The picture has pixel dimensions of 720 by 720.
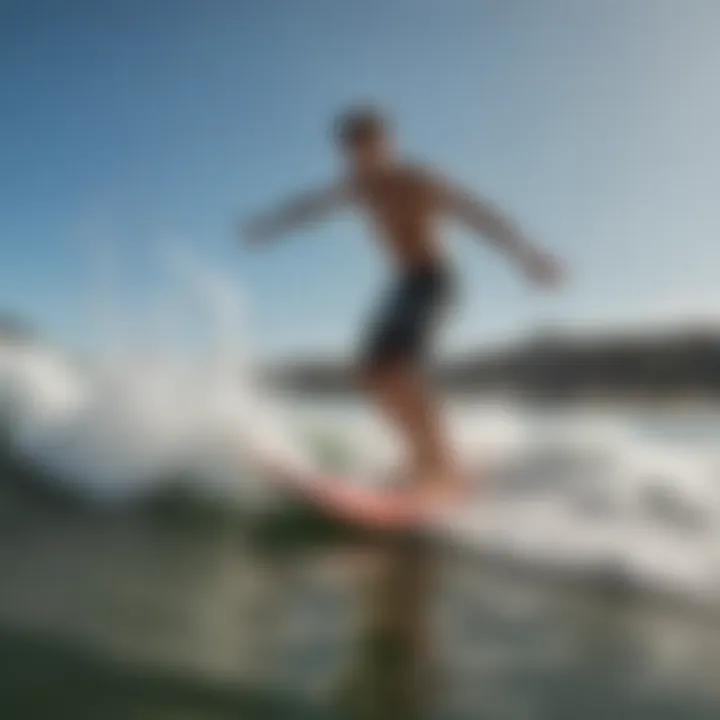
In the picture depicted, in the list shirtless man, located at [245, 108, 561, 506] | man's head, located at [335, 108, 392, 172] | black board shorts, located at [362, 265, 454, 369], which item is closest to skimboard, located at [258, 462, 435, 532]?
shirtless man, located at [245, 108, 561, 506]

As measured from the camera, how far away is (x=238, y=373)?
1327 mm

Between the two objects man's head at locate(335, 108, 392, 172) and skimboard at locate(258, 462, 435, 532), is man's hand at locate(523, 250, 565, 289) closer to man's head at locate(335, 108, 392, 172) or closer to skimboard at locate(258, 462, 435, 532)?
man's head at locate(335, 108, 392, 172)

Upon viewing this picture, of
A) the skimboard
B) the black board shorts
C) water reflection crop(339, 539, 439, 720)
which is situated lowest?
water reflection crop(339, 539, 439, 720)

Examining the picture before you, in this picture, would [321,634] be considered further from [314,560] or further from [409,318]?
[409,318]

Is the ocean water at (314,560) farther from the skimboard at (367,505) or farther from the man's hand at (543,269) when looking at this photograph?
the man's hand at (543,269)

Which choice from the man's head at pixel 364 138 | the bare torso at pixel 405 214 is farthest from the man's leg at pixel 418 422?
the man's head at pixel 364 138

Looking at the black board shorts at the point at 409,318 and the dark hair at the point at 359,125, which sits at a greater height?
the dark hair at the point at 359,125

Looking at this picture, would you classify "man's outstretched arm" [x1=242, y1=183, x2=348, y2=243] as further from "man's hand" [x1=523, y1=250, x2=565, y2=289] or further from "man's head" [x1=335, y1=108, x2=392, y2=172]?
"man's hand" [x1=523, y1=250, x2=565, y2=289]

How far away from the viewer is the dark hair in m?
1.31

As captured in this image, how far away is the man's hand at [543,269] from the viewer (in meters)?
1.30

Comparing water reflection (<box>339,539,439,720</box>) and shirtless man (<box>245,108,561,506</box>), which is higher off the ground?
shirtless man (<box>245,108,561,506</box>)

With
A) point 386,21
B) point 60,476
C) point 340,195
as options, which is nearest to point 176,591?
point 60,476

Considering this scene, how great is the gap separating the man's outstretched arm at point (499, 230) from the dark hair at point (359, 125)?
0.11 m

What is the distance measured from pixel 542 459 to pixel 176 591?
52 cm
